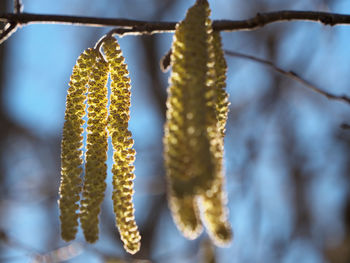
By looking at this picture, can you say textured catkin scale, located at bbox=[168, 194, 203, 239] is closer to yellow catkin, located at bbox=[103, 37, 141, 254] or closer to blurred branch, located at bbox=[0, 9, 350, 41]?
yellow catkin, located at bbox=[103, 37, 141, 254]

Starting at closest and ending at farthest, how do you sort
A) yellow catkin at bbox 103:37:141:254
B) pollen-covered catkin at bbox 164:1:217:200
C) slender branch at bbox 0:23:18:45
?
pollen-covered catkin at bbox 164:1:217:200, yellow catkin at bbox 103:37:141:254, slender branch at bbox 0:23:18:45

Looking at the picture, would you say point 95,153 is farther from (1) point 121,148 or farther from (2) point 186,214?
(2) point 186,214

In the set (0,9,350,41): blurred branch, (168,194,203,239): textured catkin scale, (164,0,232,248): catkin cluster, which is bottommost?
(168,194,203,239): textured catkin scale

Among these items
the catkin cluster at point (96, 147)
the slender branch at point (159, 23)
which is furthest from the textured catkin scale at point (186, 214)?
the slender branch at point (159, 23)

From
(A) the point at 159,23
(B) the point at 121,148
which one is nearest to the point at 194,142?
(B) the point at 121,148

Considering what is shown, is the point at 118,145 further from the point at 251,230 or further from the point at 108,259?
the point at 251,230

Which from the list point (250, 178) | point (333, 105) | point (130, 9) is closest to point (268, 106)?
point (333, 105)

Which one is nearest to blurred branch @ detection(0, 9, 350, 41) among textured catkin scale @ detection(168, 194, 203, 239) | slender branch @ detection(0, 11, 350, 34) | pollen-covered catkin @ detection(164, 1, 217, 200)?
slender branch @ detection(0, 11, 350, 34)
